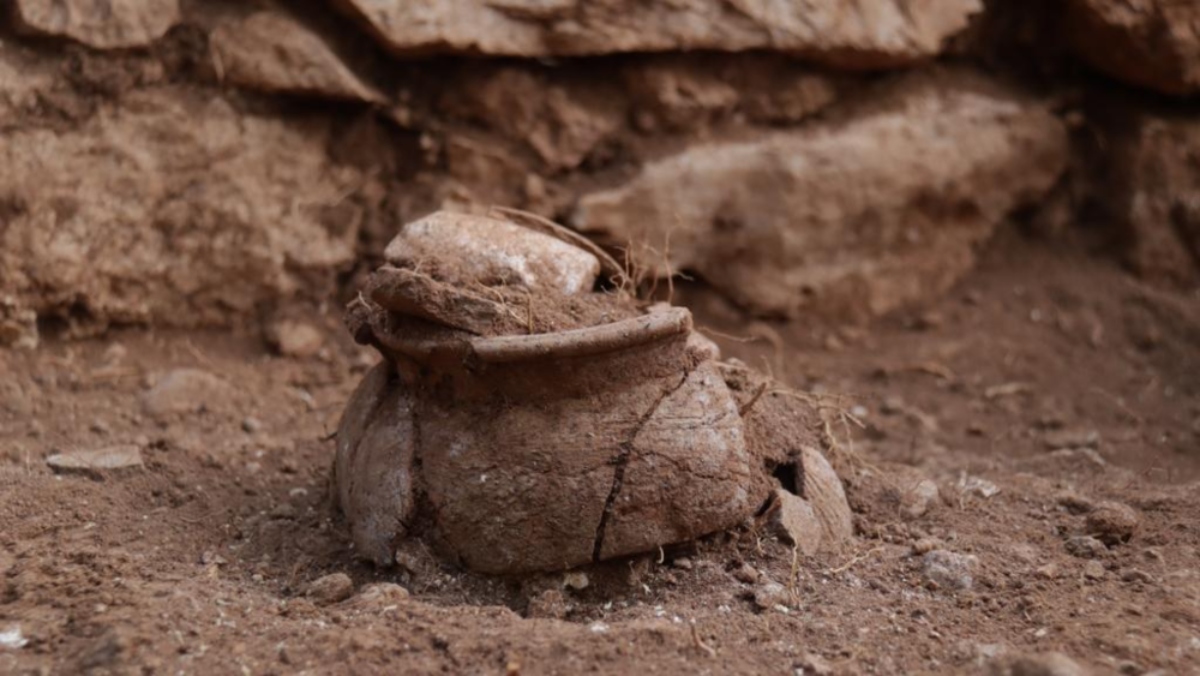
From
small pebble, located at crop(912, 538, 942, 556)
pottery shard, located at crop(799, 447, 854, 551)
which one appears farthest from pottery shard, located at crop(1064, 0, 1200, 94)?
small pebble, located at crop(912, 538, 942, 556)

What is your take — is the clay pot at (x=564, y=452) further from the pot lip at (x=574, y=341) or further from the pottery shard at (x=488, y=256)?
the pottery shard at (x=488, y=256)

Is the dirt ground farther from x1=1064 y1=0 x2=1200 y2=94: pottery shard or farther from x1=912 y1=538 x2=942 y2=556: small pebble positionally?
x1=1064 y1=0 x2=1200 y2=94: pottery shard

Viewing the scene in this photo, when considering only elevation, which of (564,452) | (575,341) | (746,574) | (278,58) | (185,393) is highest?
(278,58)

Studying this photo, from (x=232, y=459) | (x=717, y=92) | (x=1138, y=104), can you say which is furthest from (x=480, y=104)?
(x=1138, y=104)

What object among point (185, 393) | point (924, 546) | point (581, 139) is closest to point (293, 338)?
point (185, 393)

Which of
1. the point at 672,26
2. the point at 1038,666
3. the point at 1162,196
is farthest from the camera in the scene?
the point at 1162,196

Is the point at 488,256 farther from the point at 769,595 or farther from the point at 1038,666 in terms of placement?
the point at 1038,666
